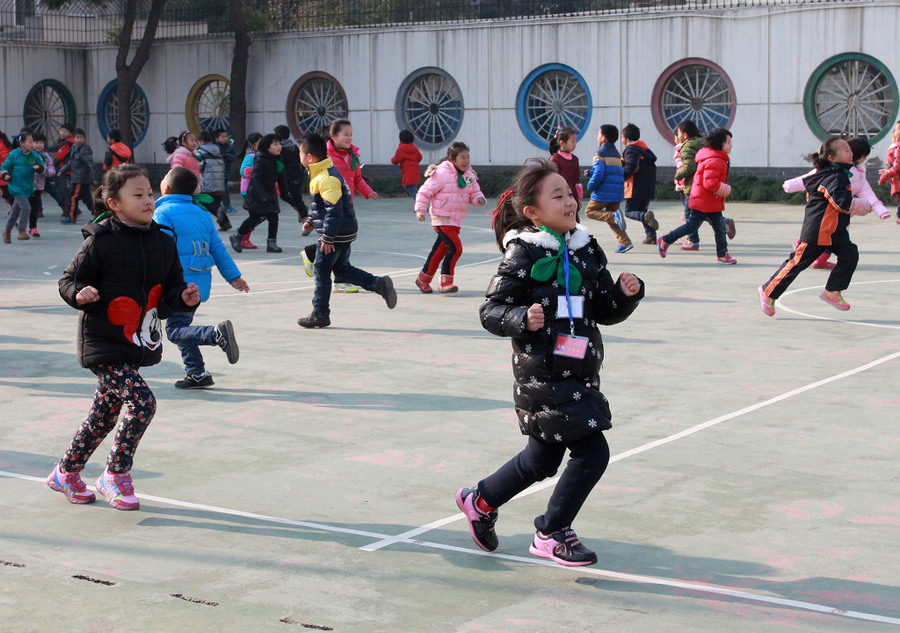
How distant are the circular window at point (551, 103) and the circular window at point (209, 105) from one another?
8456 mm

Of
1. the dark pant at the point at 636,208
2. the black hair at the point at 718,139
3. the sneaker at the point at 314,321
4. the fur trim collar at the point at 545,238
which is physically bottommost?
the sneaker at the point at 314,321

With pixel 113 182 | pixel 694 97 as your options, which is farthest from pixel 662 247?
pixel 694 97

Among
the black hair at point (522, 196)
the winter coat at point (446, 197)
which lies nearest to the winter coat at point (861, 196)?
the winter coat at point (446, 197)

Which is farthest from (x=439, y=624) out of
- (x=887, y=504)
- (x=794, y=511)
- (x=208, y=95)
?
(x=208, y=95)

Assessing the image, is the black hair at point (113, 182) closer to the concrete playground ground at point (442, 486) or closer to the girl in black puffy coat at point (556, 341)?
the concrete playground ground at point (442, 486)

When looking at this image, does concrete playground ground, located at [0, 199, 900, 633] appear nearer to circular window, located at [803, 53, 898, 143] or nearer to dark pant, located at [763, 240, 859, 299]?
dark pant, located at [763, 240, 859, 299]

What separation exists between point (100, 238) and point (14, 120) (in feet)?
93.9

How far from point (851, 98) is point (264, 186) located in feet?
43.4

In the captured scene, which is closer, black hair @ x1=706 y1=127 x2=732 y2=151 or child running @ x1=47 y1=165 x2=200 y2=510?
child running @ x1=47 y1=165 x2=200 y2=510

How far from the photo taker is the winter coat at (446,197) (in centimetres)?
1271

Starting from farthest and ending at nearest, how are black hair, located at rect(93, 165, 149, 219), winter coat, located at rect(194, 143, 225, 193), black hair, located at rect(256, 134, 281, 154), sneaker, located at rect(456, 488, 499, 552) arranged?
winter coat, located at rect(194, 143, 225, 193)
black hair, located at rect(256, 134, 281, 154)
black hair, located at rect(93, 165, 149, 219)
sneaker, located at rect(456, 488, 499, 552)

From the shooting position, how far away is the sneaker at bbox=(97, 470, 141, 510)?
576 cm

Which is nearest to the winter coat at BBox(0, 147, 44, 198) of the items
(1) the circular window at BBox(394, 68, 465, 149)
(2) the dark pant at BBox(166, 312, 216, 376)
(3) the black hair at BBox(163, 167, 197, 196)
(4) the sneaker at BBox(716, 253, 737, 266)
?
(4) the sneaker at BBox(716, 253, 737, 266)

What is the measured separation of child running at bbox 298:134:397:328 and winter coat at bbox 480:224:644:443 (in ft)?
19.6
